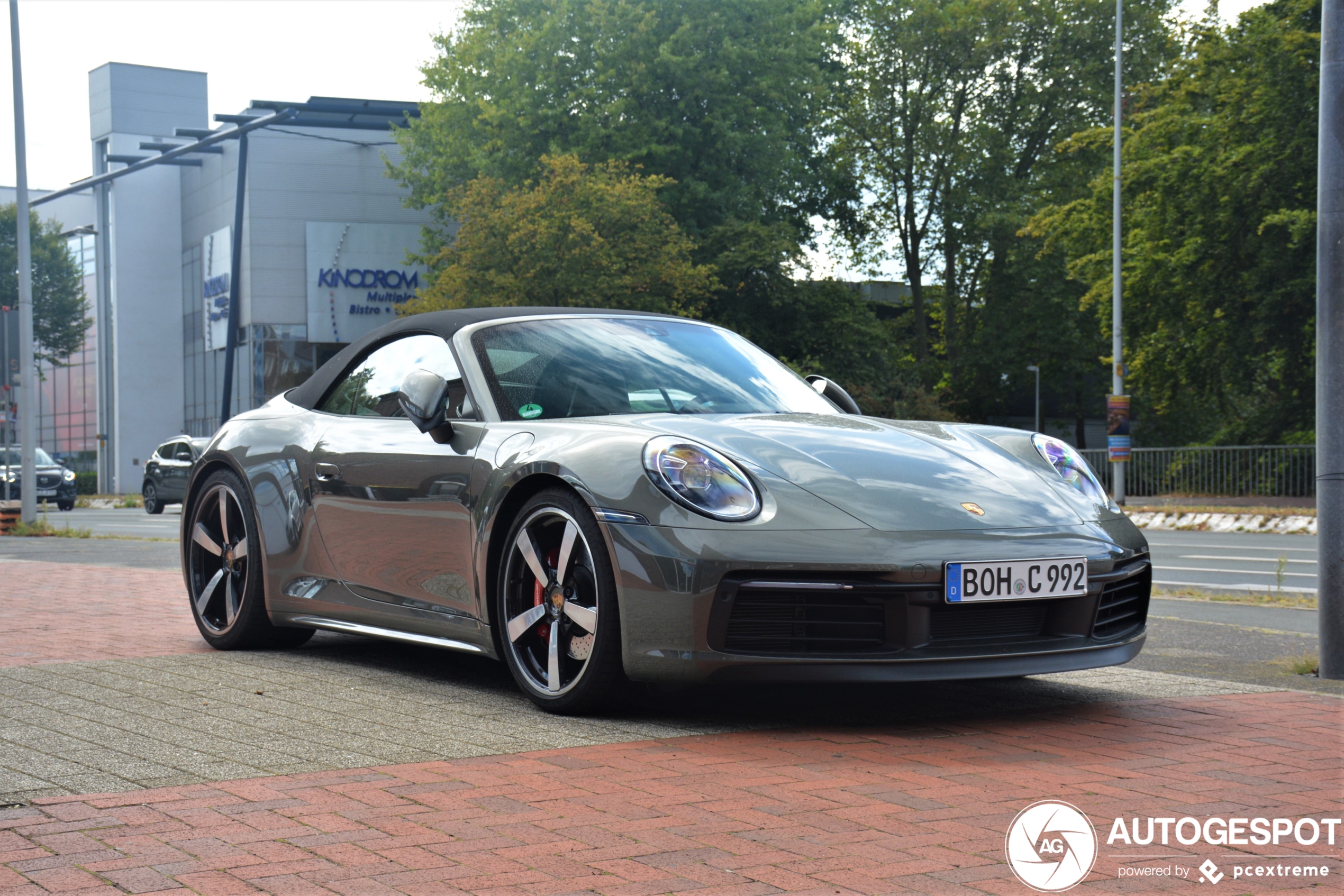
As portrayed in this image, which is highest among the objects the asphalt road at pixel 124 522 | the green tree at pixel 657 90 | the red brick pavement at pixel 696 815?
the green tree at pixel 657 90

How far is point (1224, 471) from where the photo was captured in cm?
3023

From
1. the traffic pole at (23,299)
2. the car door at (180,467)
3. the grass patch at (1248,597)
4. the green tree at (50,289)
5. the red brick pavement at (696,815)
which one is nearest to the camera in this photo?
the red brick pavement at (696,815)

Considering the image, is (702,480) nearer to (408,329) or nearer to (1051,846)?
(1051,846)

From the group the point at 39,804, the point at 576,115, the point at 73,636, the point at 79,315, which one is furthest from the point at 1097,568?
the point at 79,315

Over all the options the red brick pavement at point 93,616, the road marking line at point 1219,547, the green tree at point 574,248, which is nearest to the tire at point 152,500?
the green tree at point 574,248

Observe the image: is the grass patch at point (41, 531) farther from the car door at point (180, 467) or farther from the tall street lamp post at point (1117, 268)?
the tall street lamp post at point (1117, 268)

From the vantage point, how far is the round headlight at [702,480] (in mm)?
4262

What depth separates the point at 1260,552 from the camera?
16641mm

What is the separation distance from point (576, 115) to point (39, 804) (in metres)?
38.0

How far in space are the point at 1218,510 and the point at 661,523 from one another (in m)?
21.9

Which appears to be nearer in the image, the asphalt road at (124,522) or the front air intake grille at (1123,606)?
the front air intake grille at (1123,606)

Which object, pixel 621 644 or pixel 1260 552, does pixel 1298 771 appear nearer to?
pixel 621 644

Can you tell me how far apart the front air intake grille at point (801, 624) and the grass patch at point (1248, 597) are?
20.5 feet

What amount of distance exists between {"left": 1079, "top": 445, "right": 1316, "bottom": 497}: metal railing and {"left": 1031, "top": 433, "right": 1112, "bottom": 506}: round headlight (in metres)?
22.4
